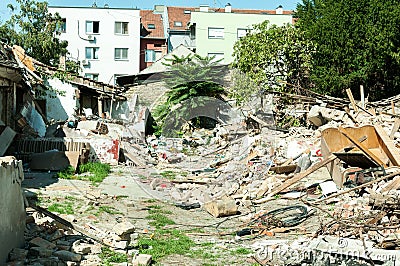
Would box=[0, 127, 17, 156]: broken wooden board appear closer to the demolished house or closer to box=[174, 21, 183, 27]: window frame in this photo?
the demolished house

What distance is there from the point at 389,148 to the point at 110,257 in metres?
5.47

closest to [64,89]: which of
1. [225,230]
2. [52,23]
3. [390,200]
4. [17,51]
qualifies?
[17,51]

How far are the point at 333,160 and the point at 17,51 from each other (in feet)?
39.3

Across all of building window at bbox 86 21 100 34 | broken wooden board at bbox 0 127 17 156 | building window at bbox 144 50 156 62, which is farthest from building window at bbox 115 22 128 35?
broken wooden board at bbox 0 127 17 156

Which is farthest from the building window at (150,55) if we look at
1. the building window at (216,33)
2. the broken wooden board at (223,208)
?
the broken wooden board at (223,208)

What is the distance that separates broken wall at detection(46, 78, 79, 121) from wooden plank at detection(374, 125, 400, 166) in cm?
1460

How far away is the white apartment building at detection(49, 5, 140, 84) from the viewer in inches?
1494

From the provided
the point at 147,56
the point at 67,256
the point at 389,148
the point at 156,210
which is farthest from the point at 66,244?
the point at 147,56

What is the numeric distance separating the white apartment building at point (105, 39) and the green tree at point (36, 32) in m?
7.09

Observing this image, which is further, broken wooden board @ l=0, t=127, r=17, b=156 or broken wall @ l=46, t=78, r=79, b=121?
broken wall @ l=46, t=78, r=79, b=121

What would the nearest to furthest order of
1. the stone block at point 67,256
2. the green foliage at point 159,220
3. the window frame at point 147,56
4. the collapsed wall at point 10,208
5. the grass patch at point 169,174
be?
the collapsed wall at point 10,208 → the stone block at point 67,256 → the green foliage at point 159,220 → the grass patch at point 169,174 → the window frame at point 147,56

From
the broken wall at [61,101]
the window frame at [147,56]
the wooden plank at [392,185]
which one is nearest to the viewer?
the wooden plank at [392,185]

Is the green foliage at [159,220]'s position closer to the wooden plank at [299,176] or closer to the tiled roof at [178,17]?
the wooden plank at [299,176]

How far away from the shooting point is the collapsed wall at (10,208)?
226 inches
